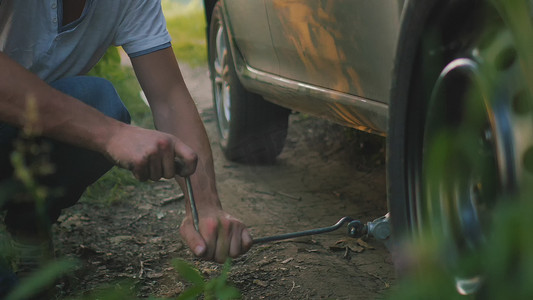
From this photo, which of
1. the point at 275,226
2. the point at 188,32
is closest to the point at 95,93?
the point at 275,226

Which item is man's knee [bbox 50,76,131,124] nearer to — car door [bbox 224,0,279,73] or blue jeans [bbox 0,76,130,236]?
blue jeans [bbox 0,76,130,236]

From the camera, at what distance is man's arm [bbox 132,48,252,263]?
1453 millimetres

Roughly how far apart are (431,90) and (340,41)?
57 cm

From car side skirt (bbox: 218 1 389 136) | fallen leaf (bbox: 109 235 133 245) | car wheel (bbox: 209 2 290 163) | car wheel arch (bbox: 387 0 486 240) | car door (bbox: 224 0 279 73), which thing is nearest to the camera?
car wheel arch (bbox: 387 0 486 240)

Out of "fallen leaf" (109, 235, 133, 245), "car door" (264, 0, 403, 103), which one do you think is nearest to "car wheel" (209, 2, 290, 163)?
"car door" (264, 0, 403, 103)

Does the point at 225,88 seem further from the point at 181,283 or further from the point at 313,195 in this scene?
the point at 181,283

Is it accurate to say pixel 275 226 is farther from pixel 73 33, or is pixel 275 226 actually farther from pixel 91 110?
pixel 91 110

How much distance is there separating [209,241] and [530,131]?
28.5 inches

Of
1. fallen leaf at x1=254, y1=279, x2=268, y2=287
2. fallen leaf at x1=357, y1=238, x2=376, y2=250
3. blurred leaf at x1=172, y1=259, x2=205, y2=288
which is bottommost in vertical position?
fallen leaf at x1=357, y1=238, x2=376, y2=250

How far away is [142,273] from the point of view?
6.78 feet

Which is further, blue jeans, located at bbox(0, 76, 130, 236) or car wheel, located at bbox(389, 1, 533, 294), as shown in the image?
blue jeans, located at bbox(0, 76, 130, 236)

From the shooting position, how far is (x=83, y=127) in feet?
4.72

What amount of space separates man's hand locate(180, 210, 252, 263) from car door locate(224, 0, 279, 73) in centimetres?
125

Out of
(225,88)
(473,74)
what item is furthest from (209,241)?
(225,88)
